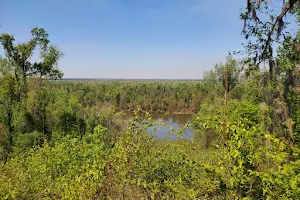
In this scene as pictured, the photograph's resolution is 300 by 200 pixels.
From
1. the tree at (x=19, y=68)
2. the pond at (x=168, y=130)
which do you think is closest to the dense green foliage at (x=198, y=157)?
the pond at (x=168, y=130)

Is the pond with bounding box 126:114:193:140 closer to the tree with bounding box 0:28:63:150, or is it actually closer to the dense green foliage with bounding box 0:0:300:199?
the dense green foliage with bounding box 0:0:300:199

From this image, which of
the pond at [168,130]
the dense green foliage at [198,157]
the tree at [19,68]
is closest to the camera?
the dense green foliage at [198,157]

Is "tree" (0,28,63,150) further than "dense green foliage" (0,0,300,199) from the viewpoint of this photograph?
Yes

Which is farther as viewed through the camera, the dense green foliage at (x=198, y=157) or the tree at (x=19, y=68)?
the tree at (x=19, y=68)

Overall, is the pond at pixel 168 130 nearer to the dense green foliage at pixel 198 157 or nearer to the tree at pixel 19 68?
the dense green foliage at pixel 198 157

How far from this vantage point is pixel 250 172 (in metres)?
2.47

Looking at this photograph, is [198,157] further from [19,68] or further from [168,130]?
[19,68]

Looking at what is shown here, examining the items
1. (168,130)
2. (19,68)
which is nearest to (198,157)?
(168,130)

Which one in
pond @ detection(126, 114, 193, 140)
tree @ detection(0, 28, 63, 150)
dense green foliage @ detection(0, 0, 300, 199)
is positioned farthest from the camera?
tree @ detection(0, 28, 63, 150)

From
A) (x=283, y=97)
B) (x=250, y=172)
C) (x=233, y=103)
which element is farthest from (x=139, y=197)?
(x=233, y=103)

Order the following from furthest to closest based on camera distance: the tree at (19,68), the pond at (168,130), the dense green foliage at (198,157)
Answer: the tree at (19,68), the pond at (168,130), the dense green foliage at (198,157)

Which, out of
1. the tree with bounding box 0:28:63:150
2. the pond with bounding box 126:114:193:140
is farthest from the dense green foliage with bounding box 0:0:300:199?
the tree with bounding box 0:28:63:150

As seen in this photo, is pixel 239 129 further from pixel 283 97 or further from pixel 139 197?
pixel 283 97

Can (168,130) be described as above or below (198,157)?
above
